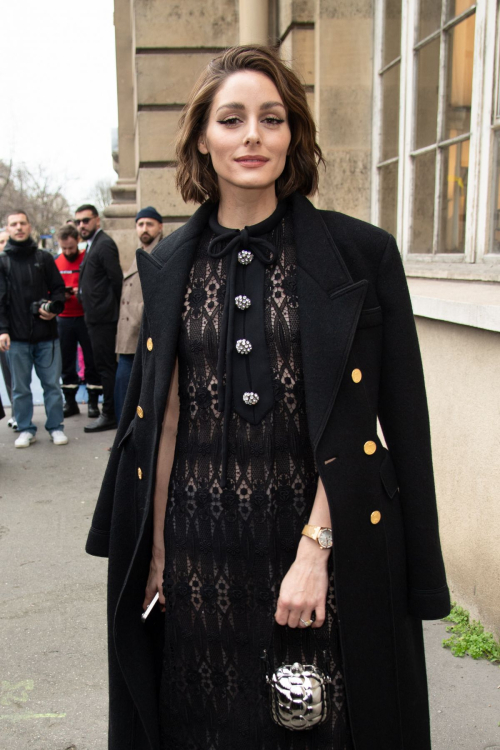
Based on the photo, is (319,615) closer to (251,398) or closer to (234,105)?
(251,398)

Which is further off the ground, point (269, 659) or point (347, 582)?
point (347, 582)

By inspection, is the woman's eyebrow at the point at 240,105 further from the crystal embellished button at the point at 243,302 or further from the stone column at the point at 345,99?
the stone column at the point at 345,99

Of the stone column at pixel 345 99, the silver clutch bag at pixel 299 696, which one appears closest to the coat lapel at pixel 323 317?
the silver clutch bag at pixel 299 696

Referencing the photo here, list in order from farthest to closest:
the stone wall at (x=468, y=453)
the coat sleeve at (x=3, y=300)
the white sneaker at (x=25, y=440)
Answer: the white sneaker at (x=25, y=440) → the coat sleeve at (x=3, y=300) → the stone wall at (x=468, y=453)

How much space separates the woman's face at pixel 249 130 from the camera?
187 centimetres

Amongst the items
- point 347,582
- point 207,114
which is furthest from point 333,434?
point 207,114

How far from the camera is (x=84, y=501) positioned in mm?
5750

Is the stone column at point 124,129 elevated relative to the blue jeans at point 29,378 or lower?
elevated

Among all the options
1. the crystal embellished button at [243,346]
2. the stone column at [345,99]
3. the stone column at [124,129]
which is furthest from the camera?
the stone column at [124,129]

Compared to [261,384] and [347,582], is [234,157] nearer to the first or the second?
[261,384]

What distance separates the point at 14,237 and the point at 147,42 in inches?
95.2

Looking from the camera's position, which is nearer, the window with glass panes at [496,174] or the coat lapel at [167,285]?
the coat lapel at [167,285]

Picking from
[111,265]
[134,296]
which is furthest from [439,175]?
[111,265]

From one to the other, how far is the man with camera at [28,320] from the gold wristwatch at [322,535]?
230 inches
